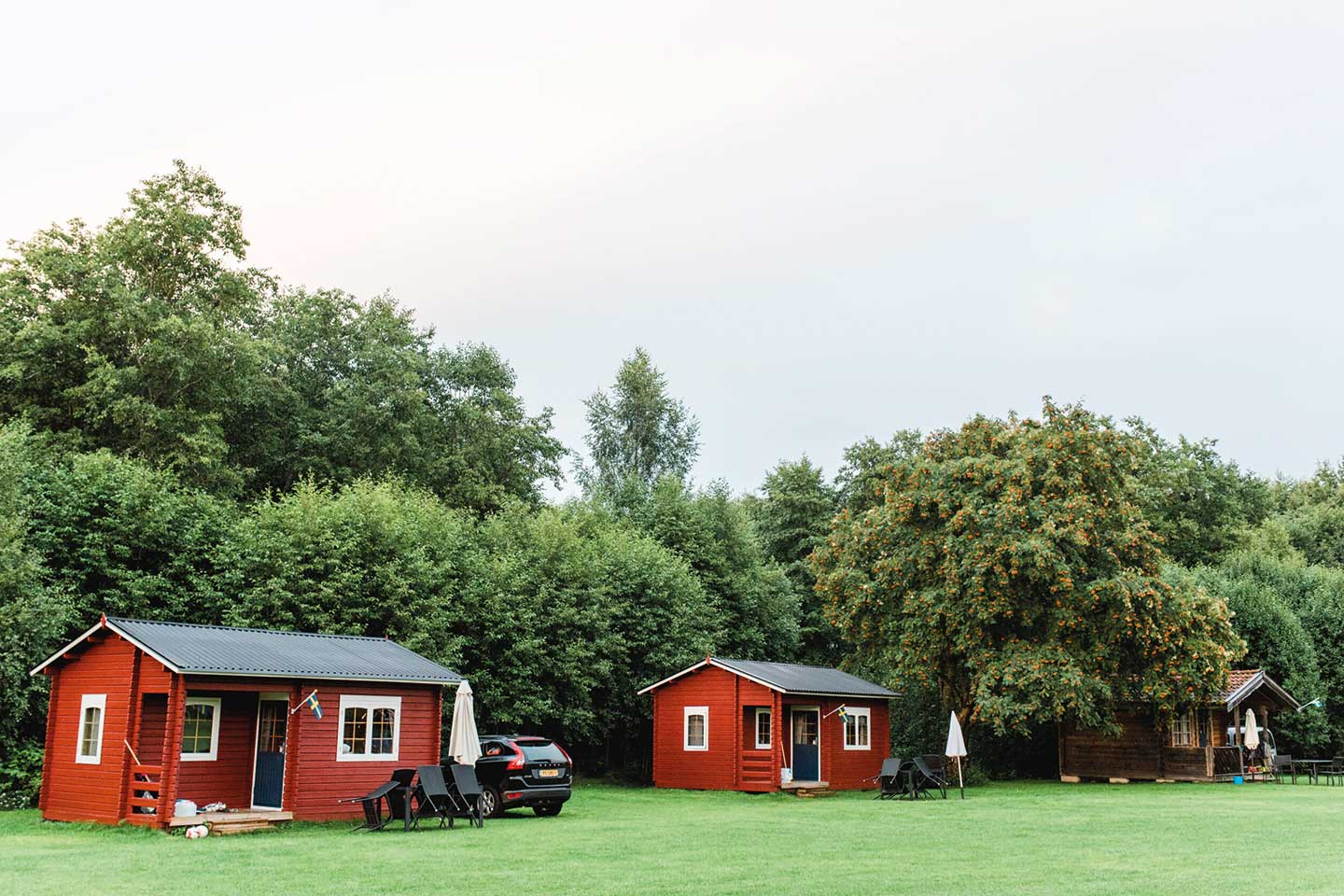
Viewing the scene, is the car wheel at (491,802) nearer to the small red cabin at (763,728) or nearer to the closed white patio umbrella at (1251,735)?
the small red cabin at (763,728)

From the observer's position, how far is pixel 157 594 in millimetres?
24031

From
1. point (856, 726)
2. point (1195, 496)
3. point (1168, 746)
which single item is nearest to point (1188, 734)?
point (1168, 746)

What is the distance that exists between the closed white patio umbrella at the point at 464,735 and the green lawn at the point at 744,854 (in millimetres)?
1194

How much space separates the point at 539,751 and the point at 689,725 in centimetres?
871

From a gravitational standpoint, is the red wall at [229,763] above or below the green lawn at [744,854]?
above

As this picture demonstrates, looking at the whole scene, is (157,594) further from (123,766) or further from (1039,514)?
(1039,514)

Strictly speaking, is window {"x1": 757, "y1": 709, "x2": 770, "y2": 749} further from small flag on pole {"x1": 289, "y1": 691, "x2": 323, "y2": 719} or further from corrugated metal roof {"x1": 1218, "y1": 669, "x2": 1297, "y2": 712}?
small flag on pole {"x1": 289, "y1": 691, "x2": 323, "y2": 719}

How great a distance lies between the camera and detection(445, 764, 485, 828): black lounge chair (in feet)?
61.5

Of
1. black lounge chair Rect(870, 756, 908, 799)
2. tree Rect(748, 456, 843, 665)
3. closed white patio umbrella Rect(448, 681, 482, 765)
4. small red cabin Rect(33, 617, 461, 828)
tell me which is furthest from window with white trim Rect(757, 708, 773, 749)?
tree Rect(748, 456, 843, 665)

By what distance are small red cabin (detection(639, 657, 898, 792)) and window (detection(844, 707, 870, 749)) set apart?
25 millimetres

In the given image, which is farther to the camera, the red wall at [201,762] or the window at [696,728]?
the window at [696,728]

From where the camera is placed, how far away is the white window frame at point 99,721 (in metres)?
18.5

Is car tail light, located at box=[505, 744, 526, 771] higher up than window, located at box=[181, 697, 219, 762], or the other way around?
window, located at box=[181, 697, 219, 762]

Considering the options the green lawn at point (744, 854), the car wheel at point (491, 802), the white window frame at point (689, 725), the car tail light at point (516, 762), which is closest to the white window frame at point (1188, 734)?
the green lawn at point (744, 854)
